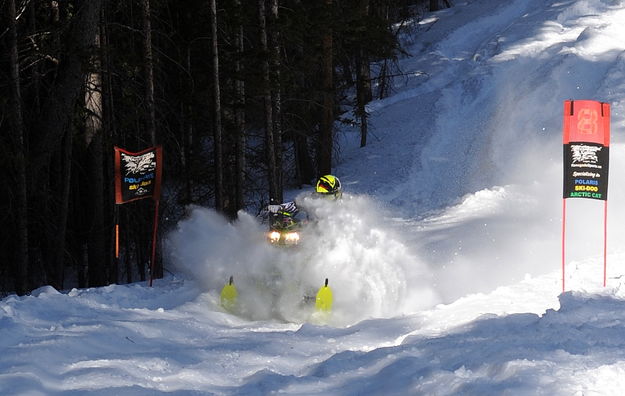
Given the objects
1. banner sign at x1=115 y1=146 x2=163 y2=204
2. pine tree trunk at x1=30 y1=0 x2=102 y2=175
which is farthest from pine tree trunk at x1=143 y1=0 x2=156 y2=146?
banner sign at x1=115 y1=146 x2=163 y2=204

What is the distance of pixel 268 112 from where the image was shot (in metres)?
19.8

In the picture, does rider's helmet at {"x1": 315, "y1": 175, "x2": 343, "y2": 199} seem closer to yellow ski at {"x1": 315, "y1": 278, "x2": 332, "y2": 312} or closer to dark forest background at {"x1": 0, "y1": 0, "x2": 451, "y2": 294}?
yellow ski at {"x1": 315, "y1": 278, "x2": 332, "y2": 312}

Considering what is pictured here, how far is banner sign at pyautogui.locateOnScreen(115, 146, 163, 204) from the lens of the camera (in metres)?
13.2

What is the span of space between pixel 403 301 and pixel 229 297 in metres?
3.10

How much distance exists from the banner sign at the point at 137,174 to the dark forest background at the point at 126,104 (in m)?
1.31

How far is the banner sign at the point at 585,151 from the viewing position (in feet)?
39.5

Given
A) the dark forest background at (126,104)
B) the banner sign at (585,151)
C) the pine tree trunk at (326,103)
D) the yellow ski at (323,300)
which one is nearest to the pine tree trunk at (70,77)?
the dark forest background at (126,104)

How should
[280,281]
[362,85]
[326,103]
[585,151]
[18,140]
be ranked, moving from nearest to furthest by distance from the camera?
1. [280,281]
2. [585,151]
3. [18,140]
4. [326,103]
5. [362,85]

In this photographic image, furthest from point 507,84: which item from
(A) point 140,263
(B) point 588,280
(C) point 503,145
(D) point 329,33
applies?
(B) point 588,280

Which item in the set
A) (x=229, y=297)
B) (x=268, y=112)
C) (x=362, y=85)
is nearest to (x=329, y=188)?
(x=229, y=297)

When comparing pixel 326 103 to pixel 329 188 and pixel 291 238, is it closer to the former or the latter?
pixel 329 188

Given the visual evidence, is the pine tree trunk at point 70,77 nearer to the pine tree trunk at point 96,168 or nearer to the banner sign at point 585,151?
the pine tree trunk at point 96,168

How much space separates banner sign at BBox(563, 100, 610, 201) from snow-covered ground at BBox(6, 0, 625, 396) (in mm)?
1576

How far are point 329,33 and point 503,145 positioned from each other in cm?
760
